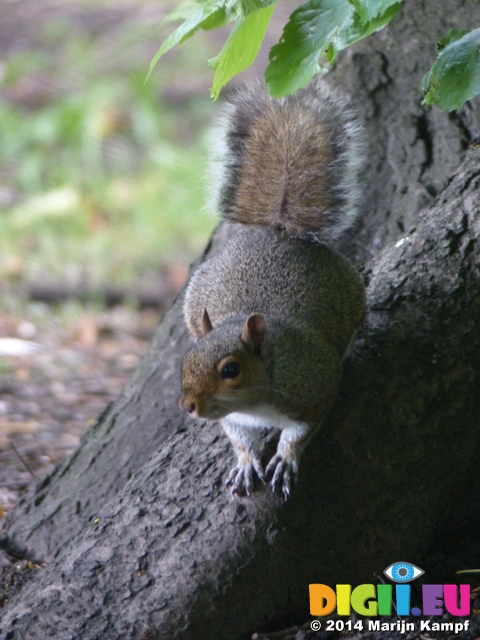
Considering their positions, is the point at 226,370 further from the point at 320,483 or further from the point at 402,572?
the point at 402,572

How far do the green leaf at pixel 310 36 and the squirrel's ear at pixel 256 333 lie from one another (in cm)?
68

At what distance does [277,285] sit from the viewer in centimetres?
254

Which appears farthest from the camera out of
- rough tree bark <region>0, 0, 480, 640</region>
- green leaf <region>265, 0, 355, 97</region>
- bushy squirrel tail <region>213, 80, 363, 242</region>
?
bushy squirrel tail <region>213, 80, 363, 242</region>

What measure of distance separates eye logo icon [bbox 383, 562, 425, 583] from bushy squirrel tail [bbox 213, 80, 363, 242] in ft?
3.38

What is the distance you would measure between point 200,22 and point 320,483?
1.20 meters

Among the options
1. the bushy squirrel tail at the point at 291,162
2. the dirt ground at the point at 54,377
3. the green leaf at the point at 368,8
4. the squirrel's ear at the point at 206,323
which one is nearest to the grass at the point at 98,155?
the dirt ground at the point at 54,377

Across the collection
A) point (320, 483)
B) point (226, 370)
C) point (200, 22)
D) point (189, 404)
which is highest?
point (200, 22)

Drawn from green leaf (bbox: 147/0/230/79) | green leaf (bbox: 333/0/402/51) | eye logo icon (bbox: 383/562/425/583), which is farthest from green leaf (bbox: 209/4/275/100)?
eye logo icon (bbox: 383/562/425/583)

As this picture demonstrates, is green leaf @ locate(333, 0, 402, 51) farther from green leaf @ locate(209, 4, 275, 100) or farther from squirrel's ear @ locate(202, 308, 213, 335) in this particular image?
squirrel's ear @ locate(202, 308, 213, 335)

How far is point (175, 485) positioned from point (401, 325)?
0.80 meters

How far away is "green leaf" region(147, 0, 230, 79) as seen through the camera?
1521 millimetres

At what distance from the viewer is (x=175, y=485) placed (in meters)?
2.21

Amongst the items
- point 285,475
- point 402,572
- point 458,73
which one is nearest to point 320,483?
A: point 285,475

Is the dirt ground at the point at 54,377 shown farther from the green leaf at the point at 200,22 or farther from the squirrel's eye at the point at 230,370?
the green leaf at the point at 200,22
